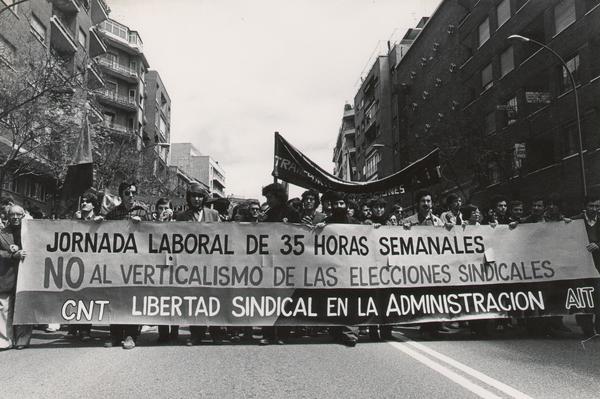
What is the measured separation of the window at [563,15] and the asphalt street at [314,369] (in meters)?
21.4

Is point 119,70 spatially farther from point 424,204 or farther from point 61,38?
→ point 424,204

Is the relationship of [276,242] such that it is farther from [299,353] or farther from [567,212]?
[567,212]

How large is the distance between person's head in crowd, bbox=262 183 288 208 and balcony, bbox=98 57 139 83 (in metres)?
48.9

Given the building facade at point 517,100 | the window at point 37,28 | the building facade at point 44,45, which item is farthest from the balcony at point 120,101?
Result: the building facade at point 517,100

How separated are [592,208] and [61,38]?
97.9 ft

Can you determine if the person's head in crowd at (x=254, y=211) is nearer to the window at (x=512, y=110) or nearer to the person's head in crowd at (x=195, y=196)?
the person's head in crowd at (x=195, y=196)

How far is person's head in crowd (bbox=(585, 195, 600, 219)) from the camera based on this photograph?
7.32m

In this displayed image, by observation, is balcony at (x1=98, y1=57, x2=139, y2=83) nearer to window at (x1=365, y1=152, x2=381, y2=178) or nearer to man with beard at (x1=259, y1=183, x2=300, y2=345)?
window at (x1=365, y1=152, x2=381, y2=178)

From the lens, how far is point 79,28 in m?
34.5

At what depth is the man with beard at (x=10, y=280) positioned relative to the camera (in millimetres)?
6566

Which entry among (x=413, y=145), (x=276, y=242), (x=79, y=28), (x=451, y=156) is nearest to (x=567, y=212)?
(x=451, y=156)

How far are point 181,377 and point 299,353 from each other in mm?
1587

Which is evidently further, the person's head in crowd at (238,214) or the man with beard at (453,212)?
the person's head in crowd at (238,214)

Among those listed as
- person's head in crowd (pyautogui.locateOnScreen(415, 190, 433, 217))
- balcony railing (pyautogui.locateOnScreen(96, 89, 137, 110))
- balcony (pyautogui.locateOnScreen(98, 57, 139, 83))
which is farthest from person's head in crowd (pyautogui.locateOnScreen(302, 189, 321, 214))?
balcony (pyautogui.locateOnScreen(98, 57, 139, 83))
